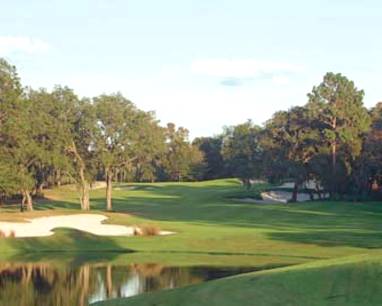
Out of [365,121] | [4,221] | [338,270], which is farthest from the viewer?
[365,121]

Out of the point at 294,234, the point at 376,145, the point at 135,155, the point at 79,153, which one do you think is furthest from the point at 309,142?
the point at 294,234

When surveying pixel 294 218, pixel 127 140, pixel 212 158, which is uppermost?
pixel 212 158

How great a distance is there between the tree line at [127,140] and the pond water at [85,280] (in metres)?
23.9

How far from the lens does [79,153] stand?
6594 centimetres

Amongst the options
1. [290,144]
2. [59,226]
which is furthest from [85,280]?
[290,144]

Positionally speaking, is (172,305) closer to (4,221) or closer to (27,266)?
(27,266)

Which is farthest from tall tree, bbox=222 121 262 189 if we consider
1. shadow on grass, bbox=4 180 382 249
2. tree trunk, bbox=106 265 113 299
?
tree trunk, bbox=106 265 113 299

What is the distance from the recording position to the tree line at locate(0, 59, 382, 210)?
57375mm

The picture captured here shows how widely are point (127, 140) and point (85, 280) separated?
121ft

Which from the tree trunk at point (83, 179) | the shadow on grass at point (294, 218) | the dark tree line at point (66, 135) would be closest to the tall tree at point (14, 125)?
the dark tree line at point (66, 135)

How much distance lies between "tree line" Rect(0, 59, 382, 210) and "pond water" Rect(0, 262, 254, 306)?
23892 millimetres

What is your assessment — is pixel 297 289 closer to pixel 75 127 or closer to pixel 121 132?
pixel 121 132

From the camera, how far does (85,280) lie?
2816 centimetres

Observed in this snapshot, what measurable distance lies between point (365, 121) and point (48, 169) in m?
31.6
